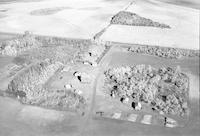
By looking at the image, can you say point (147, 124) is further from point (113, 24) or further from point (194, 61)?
point (113, 24)

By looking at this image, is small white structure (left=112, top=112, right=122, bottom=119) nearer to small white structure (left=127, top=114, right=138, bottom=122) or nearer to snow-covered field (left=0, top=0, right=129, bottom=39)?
small white structure (left=127, top=114, right=138, bottom=122)

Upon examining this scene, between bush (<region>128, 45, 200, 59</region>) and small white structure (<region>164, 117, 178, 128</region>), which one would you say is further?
bush (<region>128, 45, 200, 59</region>)

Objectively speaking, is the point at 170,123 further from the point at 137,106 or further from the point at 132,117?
the point at 137,106

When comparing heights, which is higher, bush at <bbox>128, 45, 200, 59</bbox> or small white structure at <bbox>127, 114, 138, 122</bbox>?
bush at <bbox>128, 45, 200, 59</bbox>

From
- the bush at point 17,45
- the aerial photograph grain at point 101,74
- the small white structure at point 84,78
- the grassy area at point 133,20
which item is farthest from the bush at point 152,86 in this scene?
the grassy area at point 133,20

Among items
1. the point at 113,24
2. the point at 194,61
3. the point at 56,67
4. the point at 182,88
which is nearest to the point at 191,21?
the point at 113,24

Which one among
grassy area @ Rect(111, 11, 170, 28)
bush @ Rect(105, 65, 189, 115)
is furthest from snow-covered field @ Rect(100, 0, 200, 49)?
bush @ Rect(105, 65, 189, 115)

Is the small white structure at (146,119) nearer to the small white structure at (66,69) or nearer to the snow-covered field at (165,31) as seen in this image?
the small white structure at (66,69)
